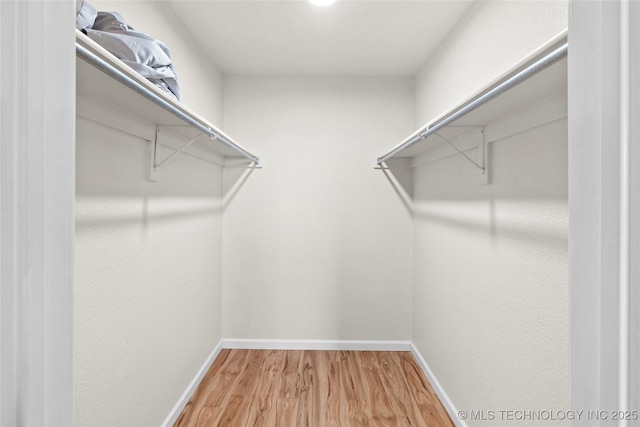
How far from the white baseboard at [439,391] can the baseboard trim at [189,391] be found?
4.85ft

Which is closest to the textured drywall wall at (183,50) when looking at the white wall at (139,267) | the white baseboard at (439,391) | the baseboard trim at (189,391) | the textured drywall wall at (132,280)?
the white wall at (139,267)

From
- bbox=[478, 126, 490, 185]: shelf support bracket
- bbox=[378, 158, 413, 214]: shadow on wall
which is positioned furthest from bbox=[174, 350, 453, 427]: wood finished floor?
bbox=[478, 126, 490, 185]: shelf support bracket

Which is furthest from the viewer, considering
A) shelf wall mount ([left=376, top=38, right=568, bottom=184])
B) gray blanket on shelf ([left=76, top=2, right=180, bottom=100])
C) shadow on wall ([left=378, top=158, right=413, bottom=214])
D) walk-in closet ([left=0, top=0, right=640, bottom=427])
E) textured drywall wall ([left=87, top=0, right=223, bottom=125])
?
shadow on wall ([left=378, top=158, right=413, bottom=214])

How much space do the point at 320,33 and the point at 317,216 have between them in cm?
130

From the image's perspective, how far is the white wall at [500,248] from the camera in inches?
44.3

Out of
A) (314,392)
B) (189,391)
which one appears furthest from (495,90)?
(189,391)

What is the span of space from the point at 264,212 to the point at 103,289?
163 cm

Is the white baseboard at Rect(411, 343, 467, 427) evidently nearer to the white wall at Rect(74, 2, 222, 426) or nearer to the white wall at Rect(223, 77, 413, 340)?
the white wall at Rect(223, 77, 413, 340)

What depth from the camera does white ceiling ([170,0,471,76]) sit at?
74.4 inches

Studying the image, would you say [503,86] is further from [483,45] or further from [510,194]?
[483,45]

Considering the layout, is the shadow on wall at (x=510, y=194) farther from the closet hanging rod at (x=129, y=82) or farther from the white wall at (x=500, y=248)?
the closet hanging rod at (x=129, y=82)

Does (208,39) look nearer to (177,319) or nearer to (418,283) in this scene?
(177,319)

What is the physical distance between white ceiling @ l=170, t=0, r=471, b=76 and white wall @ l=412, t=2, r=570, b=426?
195 mm

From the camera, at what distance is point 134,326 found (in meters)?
1.47
